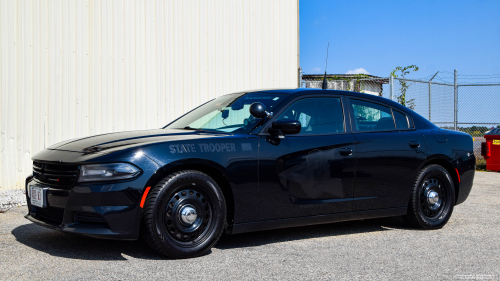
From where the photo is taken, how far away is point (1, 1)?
709 cm

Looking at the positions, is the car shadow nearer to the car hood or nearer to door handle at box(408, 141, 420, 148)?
the car hood

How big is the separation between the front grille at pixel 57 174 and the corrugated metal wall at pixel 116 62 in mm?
3341

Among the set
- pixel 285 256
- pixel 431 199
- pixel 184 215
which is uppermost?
pixel 184 215

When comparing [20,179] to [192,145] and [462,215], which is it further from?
[462,215]

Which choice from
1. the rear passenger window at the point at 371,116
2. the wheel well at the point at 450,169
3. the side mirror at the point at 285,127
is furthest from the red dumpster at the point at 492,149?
the side mirror at the point at 285,127

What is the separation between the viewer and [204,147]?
414cm

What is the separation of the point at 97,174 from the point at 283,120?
1663 mm

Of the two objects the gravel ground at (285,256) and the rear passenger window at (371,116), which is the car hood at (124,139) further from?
the rear passenger window at (371,116)

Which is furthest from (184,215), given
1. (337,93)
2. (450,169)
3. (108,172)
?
(450,169)

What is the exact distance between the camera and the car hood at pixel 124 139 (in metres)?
4.07

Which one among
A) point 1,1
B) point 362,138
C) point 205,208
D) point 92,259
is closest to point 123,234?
point 92,259

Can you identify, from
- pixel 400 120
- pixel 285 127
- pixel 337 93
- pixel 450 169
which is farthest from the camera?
pixel 450 169

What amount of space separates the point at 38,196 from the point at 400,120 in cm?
370

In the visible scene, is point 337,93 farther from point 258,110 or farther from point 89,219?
point 89,219
